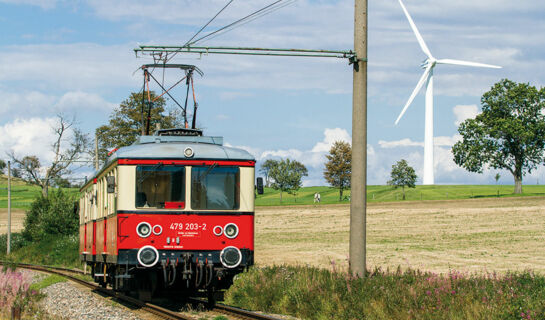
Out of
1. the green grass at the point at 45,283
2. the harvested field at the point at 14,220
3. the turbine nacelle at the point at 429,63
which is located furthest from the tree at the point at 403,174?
the green grass at the point at 45,283

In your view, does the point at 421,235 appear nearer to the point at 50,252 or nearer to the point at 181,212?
the point at 50,252

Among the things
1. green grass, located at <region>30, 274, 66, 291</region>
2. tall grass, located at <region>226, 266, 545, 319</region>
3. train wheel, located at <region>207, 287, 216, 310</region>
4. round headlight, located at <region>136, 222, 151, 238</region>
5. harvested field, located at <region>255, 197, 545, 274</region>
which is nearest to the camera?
tall grass, located at <region>226, 266, 545, 319</region>

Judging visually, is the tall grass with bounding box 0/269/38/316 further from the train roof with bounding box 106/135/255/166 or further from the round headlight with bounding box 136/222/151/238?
the train roof with bounding box 106/135/255/166

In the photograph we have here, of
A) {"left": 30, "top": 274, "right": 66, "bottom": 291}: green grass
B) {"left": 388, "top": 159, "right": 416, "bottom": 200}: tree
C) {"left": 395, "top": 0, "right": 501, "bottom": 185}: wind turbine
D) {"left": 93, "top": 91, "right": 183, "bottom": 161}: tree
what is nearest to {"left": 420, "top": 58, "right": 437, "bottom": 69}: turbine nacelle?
{"left": 395, "top": 0, "right": 501, "bottom": 185}: wind turbine

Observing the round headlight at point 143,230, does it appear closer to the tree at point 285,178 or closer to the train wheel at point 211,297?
the train wheel at point 211,297

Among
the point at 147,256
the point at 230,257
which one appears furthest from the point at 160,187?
the point at 230,257

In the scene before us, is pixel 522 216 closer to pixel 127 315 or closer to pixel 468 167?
pixel 468 167

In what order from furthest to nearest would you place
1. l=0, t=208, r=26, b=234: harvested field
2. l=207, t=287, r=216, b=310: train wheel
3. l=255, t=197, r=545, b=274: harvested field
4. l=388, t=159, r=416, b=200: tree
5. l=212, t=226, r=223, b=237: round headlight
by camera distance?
l=388, t=159, r=416, b=200: tree
l=0, t=208, r=26, b=234: harvested field
l=255, t=197, r=545, b=274: harvested field
l=207, t=287, r=216, b=310: train wheel
l=212, t=226, r=223, b=237: round headlight

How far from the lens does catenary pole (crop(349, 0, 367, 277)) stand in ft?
48.4

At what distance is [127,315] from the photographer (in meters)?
14.9

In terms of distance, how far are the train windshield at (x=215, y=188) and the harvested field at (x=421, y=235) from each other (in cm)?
708

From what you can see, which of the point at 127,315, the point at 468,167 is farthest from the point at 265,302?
the point at 468,167

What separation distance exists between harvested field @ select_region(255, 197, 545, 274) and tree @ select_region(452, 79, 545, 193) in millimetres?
15560

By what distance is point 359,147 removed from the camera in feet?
48.7
